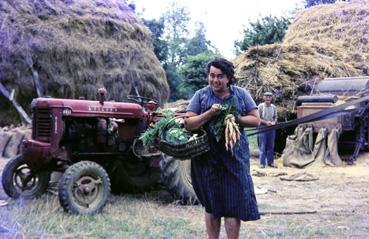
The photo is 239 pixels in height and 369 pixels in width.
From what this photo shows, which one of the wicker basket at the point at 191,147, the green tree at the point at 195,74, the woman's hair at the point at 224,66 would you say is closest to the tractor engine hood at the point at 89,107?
the wicker basket at the point at 191,147

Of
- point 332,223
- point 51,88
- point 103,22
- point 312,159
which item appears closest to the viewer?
point 332,223

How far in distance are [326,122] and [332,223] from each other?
6480 mm

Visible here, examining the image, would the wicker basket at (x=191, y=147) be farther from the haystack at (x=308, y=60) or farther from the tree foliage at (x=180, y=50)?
the tree foliage at (x=180, y=50)

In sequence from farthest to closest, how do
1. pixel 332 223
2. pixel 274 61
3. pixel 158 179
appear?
1. pixel 274 61
2. pixel 158 179
3. pixel 332 223

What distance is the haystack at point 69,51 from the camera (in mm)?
14891

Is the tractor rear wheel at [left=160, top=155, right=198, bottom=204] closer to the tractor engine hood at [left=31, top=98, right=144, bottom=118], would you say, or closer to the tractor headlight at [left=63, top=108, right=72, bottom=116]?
the tractor engine hood at [left=31, top=98, right=144, bottom=118]

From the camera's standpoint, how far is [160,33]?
91.9 ft

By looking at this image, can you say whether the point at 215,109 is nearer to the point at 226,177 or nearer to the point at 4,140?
the point at 226,177

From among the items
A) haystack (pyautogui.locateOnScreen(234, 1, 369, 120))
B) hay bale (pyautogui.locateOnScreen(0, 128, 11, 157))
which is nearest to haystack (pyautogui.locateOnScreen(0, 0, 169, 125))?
hay bale (pyautogui.locateOnScreen(0, 128, 11, 157))

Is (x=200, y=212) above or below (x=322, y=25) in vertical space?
below

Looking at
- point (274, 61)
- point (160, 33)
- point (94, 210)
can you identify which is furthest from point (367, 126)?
point (160, 33)

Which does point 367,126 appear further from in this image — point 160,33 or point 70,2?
point 160,33

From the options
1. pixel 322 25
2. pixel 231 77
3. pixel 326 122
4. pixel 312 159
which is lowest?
pixel 312 159

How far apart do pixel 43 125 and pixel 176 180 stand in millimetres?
1832
